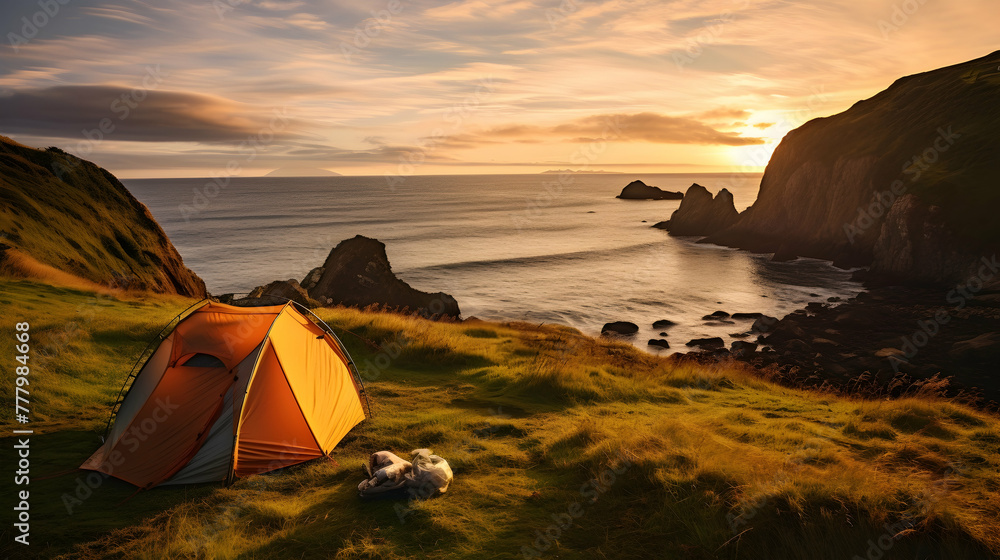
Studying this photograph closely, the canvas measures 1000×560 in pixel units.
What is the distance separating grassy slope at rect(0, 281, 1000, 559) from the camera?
598cm

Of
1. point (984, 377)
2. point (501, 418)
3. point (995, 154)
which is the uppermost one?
point (995, 154)

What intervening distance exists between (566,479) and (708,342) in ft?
82.5

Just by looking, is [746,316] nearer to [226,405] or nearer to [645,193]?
[226,405]

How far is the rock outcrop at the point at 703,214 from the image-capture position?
81.1 metres

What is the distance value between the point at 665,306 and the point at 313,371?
116ft

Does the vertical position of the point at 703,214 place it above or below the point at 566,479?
above

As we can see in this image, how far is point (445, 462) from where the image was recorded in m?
7.89

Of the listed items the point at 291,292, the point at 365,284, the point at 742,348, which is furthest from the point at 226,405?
the point at 742,348

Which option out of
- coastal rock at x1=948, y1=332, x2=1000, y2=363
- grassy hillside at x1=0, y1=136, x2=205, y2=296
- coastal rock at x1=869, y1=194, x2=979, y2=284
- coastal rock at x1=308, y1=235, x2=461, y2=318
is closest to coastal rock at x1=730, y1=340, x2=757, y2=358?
coastal rock at x1=948, y1=332, x2=1000, y2=363

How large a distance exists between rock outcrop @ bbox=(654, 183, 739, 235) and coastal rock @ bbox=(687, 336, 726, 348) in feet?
181

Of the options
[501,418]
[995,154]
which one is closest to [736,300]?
[995,154]

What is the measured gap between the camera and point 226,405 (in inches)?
343

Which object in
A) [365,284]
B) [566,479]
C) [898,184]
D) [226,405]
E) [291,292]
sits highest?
[898,184]

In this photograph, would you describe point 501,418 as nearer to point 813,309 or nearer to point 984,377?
point 984,377
